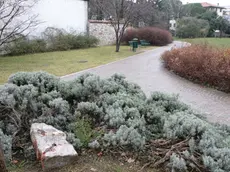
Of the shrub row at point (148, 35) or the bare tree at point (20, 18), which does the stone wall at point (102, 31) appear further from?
the bare tree at point (20, 18)

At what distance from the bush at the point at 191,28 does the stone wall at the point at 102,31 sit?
15.3 meters

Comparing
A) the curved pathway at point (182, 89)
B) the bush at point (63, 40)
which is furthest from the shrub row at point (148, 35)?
the curved pathway at point (182, 89)

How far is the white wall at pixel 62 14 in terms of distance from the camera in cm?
1747

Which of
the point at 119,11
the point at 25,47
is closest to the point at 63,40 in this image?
the point at 25,47

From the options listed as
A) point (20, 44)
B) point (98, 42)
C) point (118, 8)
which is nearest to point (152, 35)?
point (98, 42)

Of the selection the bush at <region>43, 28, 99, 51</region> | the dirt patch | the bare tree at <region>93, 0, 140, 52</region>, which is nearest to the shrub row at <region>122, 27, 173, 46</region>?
the bush at <region>43, 28, 99, 51</region>

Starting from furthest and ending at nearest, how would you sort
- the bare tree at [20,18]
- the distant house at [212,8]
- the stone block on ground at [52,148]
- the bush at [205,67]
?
1. the distant house at [212,8]
2. the bare tree at [20,18]
3. the bush at [205,67]
4. the stone block on ground at [52,148]

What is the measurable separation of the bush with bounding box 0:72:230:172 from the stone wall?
1805cm

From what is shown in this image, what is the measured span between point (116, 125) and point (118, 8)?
14743 mm

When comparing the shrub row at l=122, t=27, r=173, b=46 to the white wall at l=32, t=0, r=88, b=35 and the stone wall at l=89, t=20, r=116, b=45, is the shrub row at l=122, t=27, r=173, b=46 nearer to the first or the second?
the stone wall at l=89, t=20, r=116, b=45

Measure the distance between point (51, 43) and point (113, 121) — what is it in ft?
48.9

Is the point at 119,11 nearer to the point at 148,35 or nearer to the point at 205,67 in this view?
the point at 148,35

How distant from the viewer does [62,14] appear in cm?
1930

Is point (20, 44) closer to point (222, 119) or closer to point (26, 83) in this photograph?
point (26, 83)
